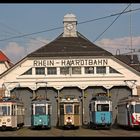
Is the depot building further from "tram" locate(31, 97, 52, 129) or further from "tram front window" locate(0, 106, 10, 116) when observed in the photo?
"tram front window" locate(0, 106, 10, 116)

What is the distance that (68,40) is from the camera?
66812 mm

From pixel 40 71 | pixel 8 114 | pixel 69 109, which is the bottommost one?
pixel 8 114

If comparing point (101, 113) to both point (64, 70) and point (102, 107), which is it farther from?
point (64, 70)

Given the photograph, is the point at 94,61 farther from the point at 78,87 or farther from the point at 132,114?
the point at 132,114

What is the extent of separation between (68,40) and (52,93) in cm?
1156

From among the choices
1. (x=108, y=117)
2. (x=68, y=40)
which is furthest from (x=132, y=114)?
(x=68, y=40)

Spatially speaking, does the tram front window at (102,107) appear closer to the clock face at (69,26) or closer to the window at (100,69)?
the window at (100,69)

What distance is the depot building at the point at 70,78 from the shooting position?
189 feet

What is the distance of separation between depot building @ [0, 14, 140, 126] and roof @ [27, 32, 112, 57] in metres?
0.40

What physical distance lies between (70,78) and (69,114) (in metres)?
15.1

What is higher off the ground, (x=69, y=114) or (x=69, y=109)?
(x=69, y=109)

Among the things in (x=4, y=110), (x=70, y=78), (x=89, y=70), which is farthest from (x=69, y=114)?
(x=89, y=70)

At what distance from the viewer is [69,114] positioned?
4353cm

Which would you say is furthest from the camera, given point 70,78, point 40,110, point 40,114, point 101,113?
point 70,78
